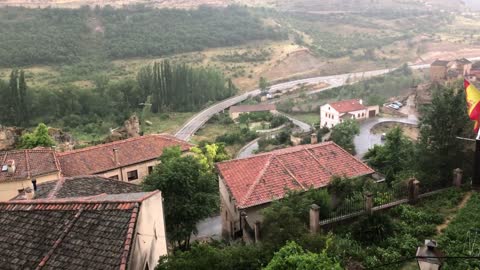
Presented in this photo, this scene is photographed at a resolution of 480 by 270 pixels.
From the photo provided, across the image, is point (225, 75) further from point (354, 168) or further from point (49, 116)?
point (354, 168)

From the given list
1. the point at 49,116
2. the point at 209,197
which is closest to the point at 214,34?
the point at 49,116

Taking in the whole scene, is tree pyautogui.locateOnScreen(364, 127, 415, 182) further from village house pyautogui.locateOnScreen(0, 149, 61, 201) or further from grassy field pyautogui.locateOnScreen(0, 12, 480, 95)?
grassy field pyautogui.locateOnScreen(0, 12, 480, 95)

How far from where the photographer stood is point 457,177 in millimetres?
21219

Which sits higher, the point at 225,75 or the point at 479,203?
the point at 479,203

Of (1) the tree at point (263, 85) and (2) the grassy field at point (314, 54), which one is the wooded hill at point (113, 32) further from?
(1) the tree at point (263, 85)

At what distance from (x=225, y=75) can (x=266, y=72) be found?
11631 millimetres

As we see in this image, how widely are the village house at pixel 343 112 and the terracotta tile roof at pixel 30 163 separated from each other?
44.5m

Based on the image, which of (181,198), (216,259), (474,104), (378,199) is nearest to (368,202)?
(378,199)

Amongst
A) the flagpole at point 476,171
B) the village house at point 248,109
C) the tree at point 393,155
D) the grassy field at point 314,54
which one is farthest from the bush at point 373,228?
the grassy field at point 314,54

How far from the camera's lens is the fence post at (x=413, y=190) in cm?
2056

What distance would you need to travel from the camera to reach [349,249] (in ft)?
54.7

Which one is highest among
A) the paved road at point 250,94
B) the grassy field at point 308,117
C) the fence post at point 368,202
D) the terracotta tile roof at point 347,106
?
the fence post at point 368,202

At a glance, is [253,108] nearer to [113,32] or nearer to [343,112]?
[343,112]

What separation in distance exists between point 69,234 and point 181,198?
12615 millimetres
